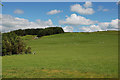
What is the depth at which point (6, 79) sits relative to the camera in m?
12.7

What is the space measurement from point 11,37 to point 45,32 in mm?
86289

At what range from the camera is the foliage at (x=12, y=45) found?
40356 mm

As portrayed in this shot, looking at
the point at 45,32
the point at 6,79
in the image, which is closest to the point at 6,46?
the point at 6,79

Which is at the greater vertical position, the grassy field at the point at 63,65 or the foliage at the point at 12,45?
the foliage at the point at 12,45

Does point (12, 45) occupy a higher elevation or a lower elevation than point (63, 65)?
higher

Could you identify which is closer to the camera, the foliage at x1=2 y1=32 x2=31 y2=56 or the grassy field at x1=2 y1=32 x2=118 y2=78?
the grassy field at x1=2 y1=32 x2=118 y2=78

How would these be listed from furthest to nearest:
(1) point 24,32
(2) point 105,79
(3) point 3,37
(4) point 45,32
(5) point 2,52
A: (1) point 24,32, (4) point 45,32, (3) point 3,37, (5) point 2,52, (2) point 105,79

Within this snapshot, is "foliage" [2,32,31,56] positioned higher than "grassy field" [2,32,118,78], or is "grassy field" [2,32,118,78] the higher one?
"foliage" [2,32,31,56]

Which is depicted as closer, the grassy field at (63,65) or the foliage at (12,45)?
the grassy field at (63,65)

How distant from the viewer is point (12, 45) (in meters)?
41.7

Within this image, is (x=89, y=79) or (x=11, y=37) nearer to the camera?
(x=89, y=79)

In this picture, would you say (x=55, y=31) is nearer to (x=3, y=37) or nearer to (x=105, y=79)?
(x=3, y=37)

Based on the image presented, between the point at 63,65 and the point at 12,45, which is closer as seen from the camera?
the point at 63,65

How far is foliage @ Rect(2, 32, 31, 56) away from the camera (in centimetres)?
4036
